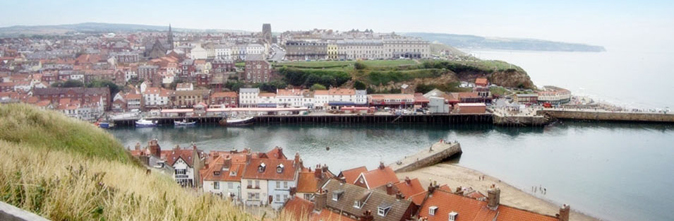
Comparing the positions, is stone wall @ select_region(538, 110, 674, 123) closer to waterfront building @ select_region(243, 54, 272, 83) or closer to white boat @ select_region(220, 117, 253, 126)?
white boat @ select_region(220, 117, 253, 126)

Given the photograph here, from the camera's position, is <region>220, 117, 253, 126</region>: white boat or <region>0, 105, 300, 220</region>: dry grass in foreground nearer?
<region>0, 105, 300, 220</region>: dry grass in foreground

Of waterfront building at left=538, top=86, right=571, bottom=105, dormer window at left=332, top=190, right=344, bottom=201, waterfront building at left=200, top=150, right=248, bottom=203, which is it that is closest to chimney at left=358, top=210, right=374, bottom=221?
dormer window at left=332, top=190, right=344, bottom=201

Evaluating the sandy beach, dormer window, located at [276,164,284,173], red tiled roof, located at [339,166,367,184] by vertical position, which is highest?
dormer window, located at [276,164,284,173]

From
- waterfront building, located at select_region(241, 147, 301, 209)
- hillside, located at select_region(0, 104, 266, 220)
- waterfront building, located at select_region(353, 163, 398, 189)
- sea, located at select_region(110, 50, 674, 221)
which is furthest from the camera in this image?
sea, located at select_region(110, 50, 674, 221)

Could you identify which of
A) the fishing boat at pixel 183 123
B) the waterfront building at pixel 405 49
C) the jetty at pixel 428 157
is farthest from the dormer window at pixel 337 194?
the waterfront building at pixel 405 49

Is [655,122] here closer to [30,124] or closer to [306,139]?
[306,139]

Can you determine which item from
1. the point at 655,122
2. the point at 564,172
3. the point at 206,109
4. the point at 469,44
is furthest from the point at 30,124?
the point at 469,44

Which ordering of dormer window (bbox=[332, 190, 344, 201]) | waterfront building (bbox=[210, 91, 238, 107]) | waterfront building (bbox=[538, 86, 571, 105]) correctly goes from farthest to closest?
waterfront building (bbox=[538, 86, 571, 105]) < waterfront building (bbox=[210, 91, 238, 107]) < dormer window (bbox=[332, 190, 344, 201])

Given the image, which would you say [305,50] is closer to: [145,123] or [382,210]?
[145,123]
